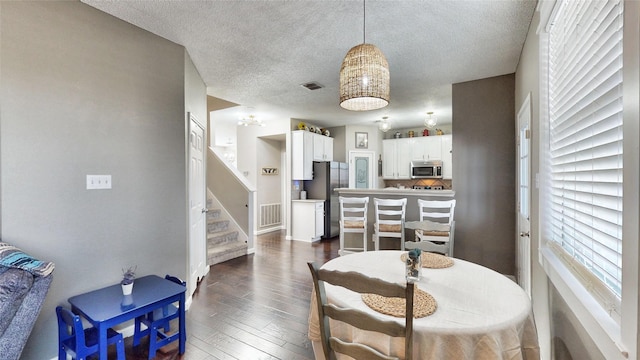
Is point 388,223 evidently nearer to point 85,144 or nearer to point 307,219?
point 307,219

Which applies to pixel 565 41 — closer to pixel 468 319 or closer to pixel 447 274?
pixel 447 274

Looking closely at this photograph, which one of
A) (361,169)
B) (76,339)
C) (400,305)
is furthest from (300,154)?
(400,305)

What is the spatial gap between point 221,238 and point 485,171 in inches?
156

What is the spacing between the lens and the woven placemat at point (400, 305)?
115cm

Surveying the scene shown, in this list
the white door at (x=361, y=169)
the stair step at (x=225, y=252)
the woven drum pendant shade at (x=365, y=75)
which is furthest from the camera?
the white door at (x=361, y=169)

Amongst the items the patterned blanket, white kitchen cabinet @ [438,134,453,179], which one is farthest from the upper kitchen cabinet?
the patterned blanket

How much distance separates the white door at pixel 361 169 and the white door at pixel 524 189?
3872 millimetres

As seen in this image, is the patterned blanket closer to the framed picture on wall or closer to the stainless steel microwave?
the framed picture on wall

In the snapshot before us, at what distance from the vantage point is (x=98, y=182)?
85.7 inches

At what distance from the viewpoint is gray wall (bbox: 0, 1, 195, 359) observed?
1.84m

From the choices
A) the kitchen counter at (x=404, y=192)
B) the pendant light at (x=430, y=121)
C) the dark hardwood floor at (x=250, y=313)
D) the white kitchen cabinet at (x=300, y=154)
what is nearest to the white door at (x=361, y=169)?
the white kitchen cabinet at (x=300, y=154)

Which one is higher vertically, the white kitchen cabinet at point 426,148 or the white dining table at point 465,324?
the white kitchen cabinet at point 426,148

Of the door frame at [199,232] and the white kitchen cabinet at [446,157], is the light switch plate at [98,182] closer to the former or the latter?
the door frame at [199,232]

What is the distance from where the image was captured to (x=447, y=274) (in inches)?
63.1
